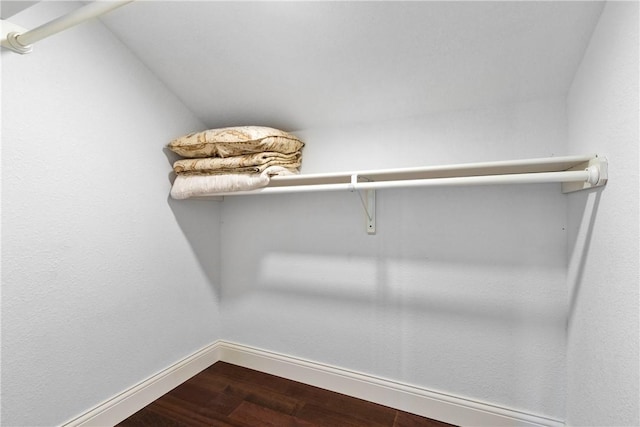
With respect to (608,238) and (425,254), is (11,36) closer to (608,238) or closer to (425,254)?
(425,254)

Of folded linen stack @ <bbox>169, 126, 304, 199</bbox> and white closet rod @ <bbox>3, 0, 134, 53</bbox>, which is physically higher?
white closet rod @ <bbox>3, 0, 134, 53</bbox>

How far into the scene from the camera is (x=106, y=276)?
120 cm

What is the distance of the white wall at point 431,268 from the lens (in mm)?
1123

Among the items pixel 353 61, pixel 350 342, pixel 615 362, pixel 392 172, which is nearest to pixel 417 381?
pixel 350 342

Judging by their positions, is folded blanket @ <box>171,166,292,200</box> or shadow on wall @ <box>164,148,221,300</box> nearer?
folded blanket @ <box>171,166,292,200</box>

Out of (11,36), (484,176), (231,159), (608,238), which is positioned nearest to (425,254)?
(484,176)

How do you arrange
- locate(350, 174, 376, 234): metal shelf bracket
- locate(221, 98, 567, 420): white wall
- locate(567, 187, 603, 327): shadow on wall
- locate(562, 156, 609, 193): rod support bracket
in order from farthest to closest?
locate(350, 174, 376, 234): metal shelf bracket
locate(221, 98, 567, 420): white wall
locate(567, 187, 603, 327): shadow on wall
locate(562, 156, 609, 193): rod support bracket

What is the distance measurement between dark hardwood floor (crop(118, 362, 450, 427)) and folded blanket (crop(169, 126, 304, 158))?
1265 mm

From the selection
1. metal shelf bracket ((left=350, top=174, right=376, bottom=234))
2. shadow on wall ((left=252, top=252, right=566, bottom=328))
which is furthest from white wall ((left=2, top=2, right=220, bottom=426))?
metal shelf bracket ((left=350, top=174, right=376, bottom=234))

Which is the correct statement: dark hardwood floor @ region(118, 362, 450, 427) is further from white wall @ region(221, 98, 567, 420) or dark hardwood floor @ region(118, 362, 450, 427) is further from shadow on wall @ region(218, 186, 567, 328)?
shadow on wall @ region(218, 186, 567, 328)

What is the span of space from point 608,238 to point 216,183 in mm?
1492

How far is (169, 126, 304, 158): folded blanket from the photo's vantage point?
131cm

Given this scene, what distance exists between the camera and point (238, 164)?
1326mm

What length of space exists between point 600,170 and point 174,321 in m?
1.92
